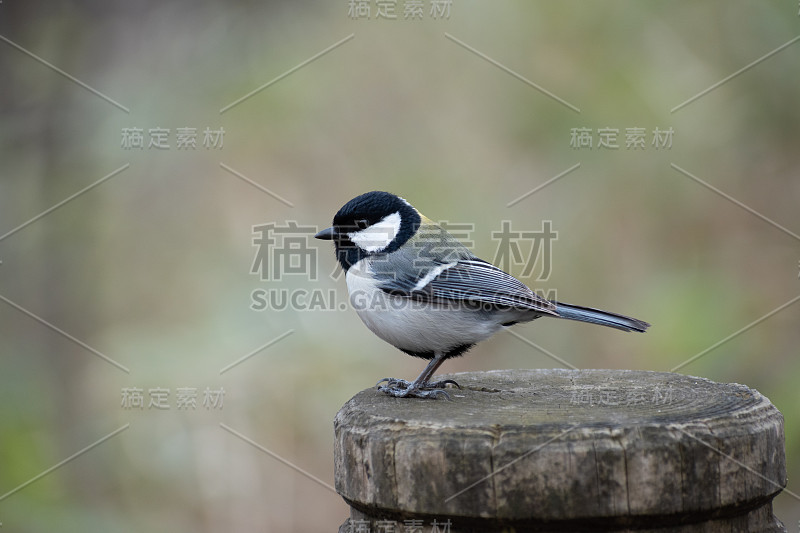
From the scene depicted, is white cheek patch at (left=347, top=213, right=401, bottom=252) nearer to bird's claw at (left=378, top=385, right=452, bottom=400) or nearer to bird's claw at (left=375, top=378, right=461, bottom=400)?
bird's claw at (left=375, top=378, right=461, bottom=400)

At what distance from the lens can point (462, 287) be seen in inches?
122

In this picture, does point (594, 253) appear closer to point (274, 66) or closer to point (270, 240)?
point (270, 240)

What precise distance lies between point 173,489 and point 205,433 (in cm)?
39

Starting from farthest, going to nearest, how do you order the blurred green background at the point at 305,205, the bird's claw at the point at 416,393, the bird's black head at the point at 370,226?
the blurred green background at the point at 305,205
the bird's black head at the point at 370,226
the bird's claw at the point at 416,393

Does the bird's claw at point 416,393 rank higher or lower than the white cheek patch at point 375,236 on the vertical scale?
lower

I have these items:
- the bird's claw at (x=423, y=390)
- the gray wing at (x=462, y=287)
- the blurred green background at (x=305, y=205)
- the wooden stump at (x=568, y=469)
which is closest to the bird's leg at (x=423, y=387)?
the bird's claw at (x=423, y=390)

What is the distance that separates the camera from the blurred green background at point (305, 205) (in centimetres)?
468

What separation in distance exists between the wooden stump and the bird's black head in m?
1.38

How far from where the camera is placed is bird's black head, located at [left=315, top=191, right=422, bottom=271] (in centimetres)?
321

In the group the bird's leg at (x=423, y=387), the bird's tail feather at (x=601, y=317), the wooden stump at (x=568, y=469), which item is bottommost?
the bird's leg at (x=423, y=387)

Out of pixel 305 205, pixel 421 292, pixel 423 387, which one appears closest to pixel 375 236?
pixel 421 292

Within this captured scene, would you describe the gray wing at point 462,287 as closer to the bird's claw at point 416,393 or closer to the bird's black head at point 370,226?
the bird's black head at point 370,226

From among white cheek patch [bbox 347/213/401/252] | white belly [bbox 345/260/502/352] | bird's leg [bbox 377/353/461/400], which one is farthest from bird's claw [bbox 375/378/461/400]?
white cheek patch [bbox 347/213/401/252]

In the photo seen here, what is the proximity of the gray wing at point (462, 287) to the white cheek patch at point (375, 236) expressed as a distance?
150 millimetres
